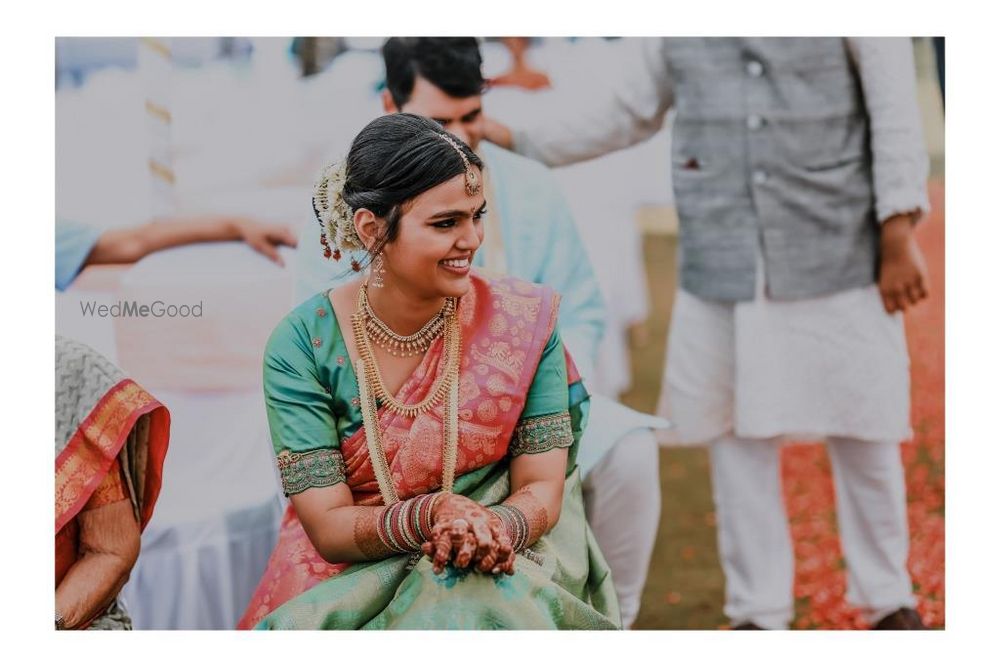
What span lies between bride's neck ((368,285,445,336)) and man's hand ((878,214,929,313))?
165 cm

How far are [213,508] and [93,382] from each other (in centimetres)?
61

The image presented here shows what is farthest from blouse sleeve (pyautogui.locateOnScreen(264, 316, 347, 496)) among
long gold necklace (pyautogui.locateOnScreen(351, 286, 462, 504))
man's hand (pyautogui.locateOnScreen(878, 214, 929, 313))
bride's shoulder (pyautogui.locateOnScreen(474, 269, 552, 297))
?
man's hand (pyautogui.locateOnScreen(878, 214, 929, 313))

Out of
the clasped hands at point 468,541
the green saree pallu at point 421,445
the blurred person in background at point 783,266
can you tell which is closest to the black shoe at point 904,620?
the blurred person in background at point 783,266

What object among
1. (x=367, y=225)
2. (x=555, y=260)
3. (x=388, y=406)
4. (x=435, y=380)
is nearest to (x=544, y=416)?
(x=435, y=380)

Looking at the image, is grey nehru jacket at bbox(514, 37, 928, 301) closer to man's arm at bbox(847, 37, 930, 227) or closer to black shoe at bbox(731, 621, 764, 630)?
man's arm at bbox(847, 37, 930, 227)

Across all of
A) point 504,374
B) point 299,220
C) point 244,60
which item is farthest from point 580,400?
point 244,60

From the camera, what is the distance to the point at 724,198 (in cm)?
449

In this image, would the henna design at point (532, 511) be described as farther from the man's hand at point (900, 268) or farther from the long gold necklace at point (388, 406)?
the man's hand at point (900, 268)

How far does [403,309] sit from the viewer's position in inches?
162

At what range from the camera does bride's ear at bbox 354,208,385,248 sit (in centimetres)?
403

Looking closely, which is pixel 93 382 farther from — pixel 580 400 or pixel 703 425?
pixel 703 425

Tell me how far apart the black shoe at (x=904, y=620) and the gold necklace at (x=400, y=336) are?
6.62 feet

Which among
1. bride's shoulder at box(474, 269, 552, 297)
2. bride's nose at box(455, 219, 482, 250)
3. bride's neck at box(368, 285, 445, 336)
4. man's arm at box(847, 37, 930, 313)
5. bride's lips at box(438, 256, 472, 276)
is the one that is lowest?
bride's neck at box(368, 285, 445, 336)

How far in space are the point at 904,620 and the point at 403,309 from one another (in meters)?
2.20
